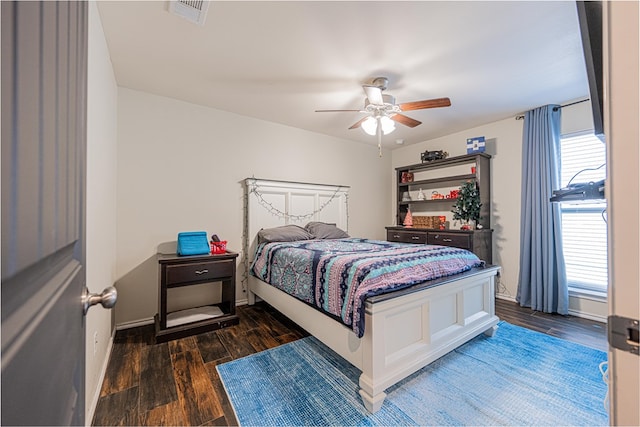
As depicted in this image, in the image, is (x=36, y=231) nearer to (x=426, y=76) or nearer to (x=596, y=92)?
(x=596, y=92)

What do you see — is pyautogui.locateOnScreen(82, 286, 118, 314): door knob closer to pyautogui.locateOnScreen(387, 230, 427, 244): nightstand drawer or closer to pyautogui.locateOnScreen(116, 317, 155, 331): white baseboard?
pyautogui.locateOnScreen(116, 317, 155, 331): white baseboard

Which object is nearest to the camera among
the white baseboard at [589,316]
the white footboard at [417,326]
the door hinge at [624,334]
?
the door hinge at [624,334]

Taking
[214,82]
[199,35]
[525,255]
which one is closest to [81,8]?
[199,35]

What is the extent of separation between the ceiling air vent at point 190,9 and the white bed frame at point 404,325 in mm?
2138

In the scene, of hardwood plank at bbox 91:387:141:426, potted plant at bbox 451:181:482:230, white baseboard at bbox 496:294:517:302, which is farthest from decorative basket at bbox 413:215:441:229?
hardwood plank at bbox 91:387:141:426

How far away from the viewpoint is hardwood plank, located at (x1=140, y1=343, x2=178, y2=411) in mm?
1637

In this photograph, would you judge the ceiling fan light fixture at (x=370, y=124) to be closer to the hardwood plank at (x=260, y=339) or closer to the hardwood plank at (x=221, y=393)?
the hardwood plank at (x=260, y=339)

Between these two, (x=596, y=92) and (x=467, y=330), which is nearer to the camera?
(x=596, y=92)

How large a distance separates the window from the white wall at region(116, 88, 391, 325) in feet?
10.8

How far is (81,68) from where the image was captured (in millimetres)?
630

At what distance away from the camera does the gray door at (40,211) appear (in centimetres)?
26

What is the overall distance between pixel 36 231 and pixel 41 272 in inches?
3.0

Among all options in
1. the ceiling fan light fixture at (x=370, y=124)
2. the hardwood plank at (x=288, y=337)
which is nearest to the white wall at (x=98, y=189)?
the hardwood plank at (x=288, y=337)

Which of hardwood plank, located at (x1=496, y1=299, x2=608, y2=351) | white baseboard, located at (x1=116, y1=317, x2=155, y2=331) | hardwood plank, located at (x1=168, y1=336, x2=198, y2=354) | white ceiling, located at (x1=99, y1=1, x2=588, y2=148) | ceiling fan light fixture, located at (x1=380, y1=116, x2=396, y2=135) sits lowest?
hardwood plank, located at (x1=496, y1=299, x2=608, y2=351)
